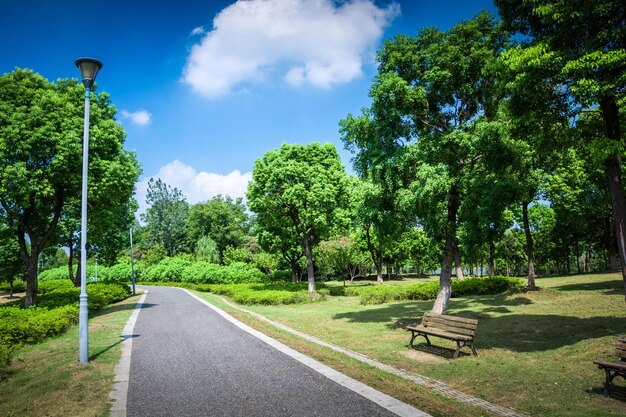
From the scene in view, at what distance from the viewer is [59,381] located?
740cm

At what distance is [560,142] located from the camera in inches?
386

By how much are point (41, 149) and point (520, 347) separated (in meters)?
20.4

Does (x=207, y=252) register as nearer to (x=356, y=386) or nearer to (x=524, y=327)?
(x=524, y=327)

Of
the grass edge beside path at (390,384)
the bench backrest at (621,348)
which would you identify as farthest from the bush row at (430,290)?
the bench backrest at (621,348)

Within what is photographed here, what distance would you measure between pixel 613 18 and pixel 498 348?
820 cm

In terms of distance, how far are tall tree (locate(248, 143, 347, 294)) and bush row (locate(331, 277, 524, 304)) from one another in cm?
597

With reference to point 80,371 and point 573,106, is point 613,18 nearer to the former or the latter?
point 573,106

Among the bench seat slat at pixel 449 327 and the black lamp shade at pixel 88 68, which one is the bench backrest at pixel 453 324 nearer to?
the bench seat slat at pixel 449 327

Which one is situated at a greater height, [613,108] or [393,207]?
[613,108]

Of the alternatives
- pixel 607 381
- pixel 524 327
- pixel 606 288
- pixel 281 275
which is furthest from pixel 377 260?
pixel 607 381

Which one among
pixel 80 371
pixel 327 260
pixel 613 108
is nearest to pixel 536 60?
pixel 613 108

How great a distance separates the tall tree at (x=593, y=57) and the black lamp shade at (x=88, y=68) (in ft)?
35.3

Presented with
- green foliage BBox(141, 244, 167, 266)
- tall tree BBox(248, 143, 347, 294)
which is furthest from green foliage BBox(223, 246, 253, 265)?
tall tree BBox(248, 143, 347, 294)

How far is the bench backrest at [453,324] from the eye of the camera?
9.17 m
